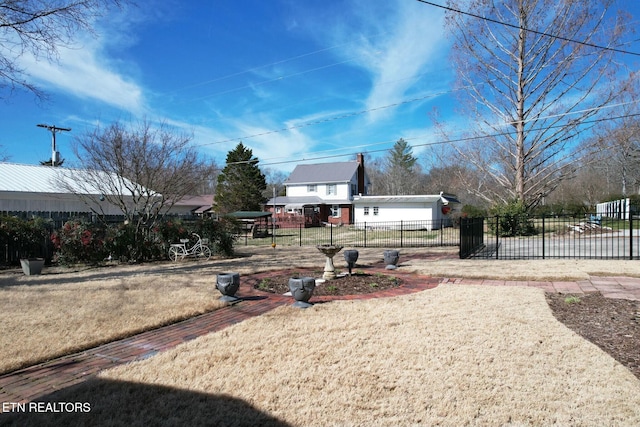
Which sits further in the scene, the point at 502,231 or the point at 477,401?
the point at 502,231

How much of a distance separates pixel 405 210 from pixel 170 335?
97.9 ft

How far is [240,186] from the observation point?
136 ft

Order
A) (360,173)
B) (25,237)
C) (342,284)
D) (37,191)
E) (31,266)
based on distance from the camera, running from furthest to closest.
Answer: (360,173) < (37,191) < (25,237) < (31,266) < (342,284)

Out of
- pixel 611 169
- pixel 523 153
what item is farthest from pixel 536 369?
pixel 611 169

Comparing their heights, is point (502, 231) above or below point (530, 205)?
below

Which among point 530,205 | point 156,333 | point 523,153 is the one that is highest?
point 523,153

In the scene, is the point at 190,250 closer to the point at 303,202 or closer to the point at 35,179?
the point at 35,179

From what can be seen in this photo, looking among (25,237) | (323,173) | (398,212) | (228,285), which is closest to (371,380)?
(228,285)

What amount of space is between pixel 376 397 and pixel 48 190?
23.9 m

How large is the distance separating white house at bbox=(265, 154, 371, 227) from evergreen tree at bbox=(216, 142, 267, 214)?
2.37 m

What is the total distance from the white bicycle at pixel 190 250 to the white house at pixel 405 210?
18852mm

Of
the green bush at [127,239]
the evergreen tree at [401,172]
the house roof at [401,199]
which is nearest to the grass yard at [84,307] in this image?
the green bush at [127,239]

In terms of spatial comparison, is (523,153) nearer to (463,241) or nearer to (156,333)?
(463,241)

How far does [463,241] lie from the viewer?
11.9m
